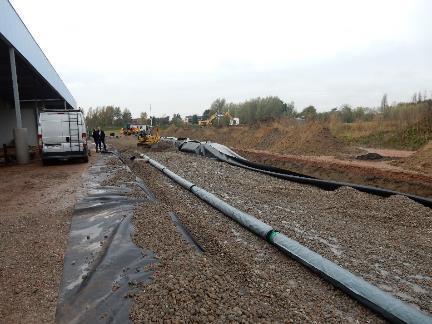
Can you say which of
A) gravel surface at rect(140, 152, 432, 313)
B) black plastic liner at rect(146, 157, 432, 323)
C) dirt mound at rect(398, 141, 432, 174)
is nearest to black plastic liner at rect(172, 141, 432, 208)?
gravel surface at rect(140, 152, 432, 313)

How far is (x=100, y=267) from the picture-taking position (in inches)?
160

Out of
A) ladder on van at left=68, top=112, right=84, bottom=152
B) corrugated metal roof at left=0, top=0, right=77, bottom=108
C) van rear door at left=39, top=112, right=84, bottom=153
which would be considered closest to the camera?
corrugated metal roof at left=0, top=0, right=77, bottom=108

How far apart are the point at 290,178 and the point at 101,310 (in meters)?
9.33

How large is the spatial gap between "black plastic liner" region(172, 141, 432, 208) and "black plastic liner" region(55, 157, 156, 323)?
20.1ft

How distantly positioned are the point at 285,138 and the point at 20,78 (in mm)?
18885

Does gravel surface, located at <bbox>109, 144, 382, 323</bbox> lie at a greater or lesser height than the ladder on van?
lesser

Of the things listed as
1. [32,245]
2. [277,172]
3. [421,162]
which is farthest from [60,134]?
[421,162]

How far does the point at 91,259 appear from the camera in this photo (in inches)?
170

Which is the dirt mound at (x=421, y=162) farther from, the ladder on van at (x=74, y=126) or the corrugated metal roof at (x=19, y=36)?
the corrugated metal roof at (x=19, y=36)

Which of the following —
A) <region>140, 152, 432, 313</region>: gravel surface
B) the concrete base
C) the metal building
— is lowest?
<region>140, 152, 432, 313</region>: gravel surface

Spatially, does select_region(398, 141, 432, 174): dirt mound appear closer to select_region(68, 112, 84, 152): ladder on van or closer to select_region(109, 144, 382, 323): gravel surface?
select_region(109, 144, 382, 323): gravel surface

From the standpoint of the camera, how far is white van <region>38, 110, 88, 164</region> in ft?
45.2

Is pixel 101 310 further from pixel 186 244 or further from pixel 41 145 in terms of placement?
pixel 41 145

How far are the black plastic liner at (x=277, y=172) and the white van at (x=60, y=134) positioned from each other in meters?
6.64
